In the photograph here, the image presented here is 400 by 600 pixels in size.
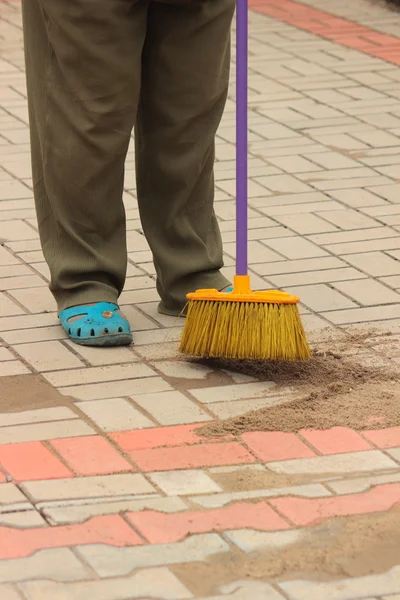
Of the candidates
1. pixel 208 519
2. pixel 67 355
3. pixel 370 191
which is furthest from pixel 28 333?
pixel 370 191

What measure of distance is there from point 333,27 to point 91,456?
19.7ft

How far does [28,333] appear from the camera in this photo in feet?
13.2

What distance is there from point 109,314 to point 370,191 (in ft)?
6.13

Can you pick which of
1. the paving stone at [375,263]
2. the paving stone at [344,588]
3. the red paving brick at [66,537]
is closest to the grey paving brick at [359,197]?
the paving stone at [375,263]

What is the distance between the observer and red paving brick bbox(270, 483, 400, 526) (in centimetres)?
289

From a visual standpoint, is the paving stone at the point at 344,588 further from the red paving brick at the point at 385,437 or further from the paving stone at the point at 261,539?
the red paving brick at the point at 385,437

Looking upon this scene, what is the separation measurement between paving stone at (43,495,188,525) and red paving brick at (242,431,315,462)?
0.34 m

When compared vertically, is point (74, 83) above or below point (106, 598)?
above

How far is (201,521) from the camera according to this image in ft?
9.36

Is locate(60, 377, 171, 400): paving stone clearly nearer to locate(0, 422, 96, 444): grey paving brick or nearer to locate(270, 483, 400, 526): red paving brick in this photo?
locate(0, 422, 96, 444): grey paving brick

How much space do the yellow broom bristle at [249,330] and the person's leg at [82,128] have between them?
0.47 metres

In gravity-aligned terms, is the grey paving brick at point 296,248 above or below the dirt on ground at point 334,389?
below

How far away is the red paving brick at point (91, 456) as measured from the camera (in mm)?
3107

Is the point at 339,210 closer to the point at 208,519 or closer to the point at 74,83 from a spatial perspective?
the point at 74,83
